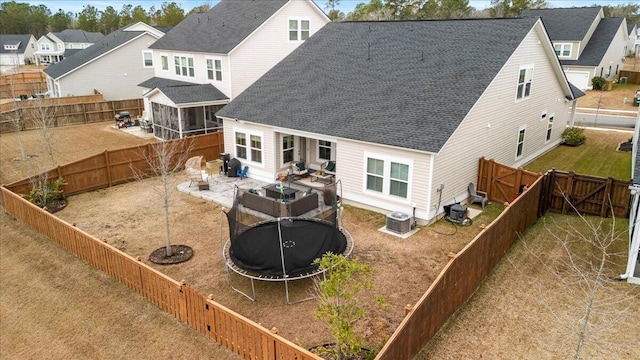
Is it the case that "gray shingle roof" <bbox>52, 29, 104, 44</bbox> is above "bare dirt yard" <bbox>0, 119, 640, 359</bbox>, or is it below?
above

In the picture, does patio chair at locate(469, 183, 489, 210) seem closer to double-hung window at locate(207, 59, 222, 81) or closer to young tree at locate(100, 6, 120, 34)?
double-hung window at locate(207, 59, 222, 81)

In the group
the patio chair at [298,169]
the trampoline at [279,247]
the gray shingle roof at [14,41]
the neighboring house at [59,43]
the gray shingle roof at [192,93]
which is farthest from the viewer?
the gray shingle roof at [14,41]

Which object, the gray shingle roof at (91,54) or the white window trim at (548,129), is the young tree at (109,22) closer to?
the gray shingle roof at (91,54)

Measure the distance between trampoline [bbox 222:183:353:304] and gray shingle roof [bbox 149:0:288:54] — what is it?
18.9 meters

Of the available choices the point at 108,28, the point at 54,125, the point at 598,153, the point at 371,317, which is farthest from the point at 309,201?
the point at 108,28

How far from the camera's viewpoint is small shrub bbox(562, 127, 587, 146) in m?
25.4

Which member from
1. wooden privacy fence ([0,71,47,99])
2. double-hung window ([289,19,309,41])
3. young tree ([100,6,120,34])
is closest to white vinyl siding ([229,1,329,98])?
double-hung window ([289,19,309,41])

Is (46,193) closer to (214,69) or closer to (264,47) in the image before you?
(214,69)

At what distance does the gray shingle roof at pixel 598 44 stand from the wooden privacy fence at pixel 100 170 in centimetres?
3944

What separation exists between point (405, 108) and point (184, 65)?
20.2 meters

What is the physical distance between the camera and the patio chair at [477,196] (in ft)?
55.0

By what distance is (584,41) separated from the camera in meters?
44.1

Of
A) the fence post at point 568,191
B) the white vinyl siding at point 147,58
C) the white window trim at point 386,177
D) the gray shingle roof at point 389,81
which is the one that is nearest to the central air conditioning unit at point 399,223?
the white window trim at point 386,177

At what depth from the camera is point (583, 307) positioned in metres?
10.3
